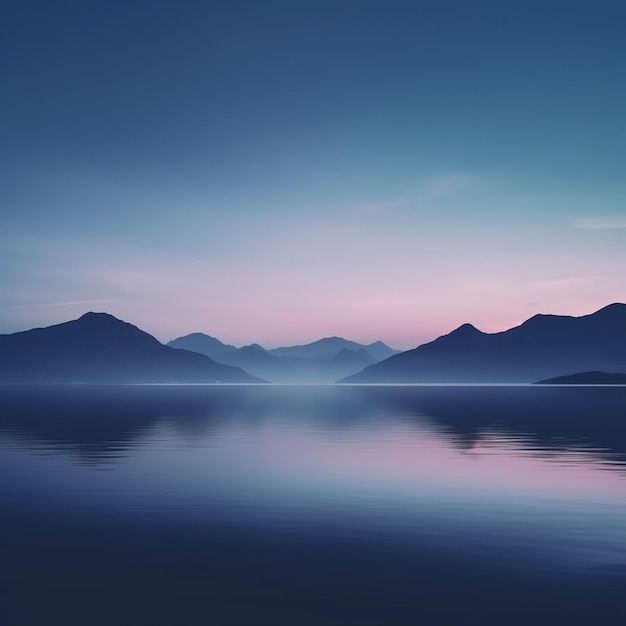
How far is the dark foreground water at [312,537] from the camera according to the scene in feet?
61.7

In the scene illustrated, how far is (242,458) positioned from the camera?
5216cm

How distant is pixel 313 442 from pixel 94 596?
149ft

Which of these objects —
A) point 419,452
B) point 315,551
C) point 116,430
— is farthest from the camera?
point 116,430

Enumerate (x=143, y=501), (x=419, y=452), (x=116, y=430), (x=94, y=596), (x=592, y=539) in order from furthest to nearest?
1. (x=116, y=430)
2. (x=419, y=452)
3. (x=143, y=501)
4. (x=592, y=539)
5. (x=94, y=596)

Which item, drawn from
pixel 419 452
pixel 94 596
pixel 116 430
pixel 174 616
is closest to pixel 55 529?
pixel 94 596

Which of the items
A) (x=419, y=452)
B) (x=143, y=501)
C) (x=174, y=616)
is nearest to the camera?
(x=174, y=616)

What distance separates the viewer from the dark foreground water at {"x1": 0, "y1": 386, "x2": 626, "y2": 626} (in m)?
18.8

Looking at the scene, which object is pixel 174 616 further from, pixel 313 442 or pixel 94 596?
pixel 313 442

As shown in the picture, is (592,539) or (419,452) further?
(419,452)

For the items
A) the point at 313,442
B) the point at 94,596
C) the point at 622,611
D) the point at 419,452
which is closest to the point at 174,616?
the point at 94,596

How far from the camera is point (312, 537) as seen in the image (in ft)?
88.0

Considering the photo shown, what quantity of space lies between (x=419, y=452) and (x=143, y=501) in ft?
88.0

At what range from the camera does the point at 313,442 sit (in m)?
64.4

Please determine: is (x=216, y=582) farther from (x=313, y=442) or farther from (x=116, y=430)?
(x=116, y=430)
